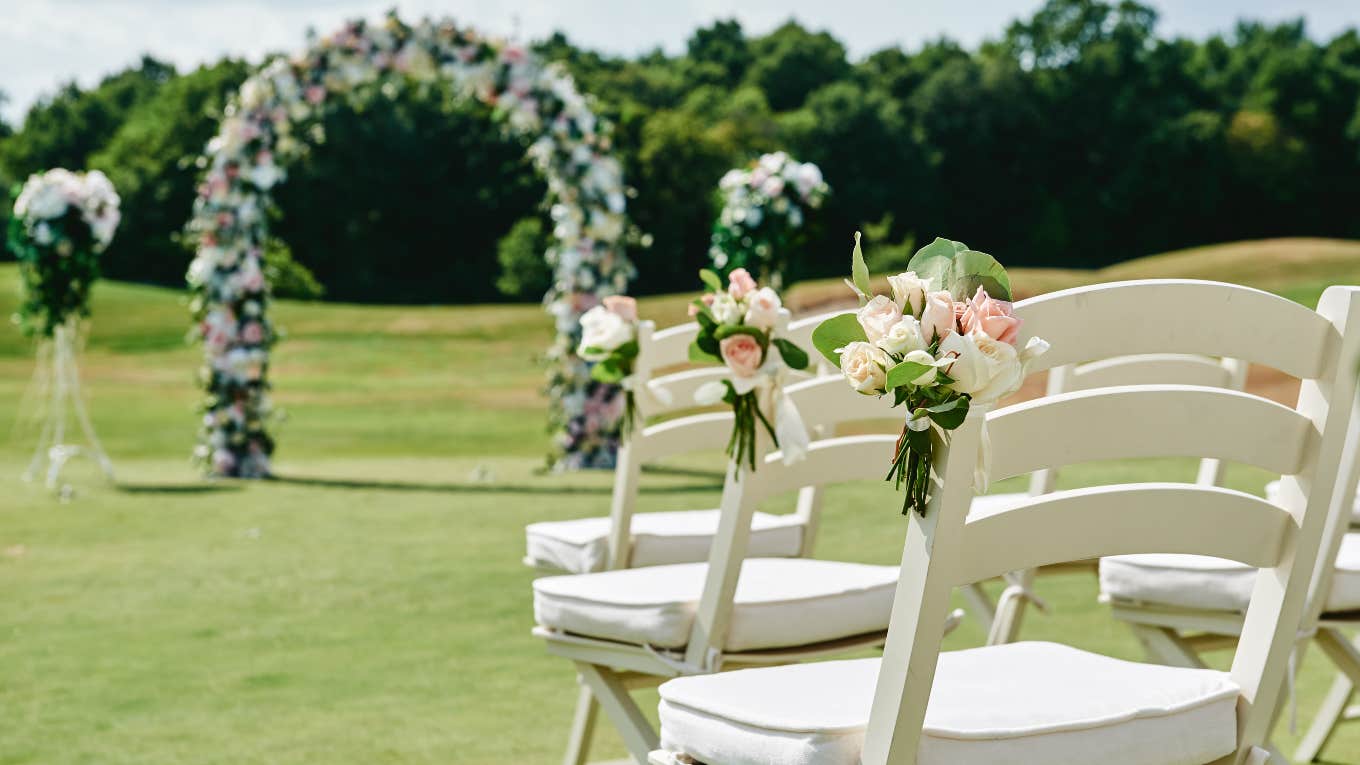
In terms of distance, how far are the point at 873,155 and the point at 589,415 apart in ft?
101

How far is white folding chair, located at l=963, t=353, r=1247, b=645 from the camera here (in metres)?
3.19

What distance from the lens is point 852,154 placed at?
38.8 meters

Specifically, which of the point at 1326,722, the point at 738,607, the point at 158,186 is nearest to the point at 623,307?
the point at 738,607

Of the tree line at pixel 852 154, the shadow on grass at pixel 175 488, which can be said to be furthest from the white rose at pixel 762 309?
the tree line at pixel 852 154

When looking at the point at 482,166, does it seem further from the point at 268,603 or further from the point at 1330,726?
the point at 1330,726

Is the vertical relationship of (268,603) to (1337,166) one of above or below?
below

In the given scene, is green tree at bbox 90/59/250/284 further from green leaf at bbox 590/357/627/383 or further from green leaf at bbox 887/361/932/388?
green leaf at bbox 887/361/932/388

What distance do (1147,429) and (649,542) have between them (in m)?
1.75

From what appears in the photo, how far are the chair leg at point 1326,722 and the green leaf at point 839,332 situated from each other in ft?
6.75

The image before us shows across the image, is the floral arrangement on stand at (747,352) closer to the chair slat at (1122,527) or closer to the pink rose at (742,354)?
the pink rose at (742,354)

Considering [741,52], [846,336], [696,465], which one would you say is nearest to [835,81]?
→ [741,52]

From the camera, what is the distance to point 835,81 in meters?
45.0

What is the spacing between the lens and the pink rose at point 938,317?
1.51 meters

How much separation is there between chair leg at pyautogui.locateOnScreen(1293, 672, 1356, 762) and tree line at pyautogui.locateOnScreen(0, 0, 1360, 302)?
93.7 feet
